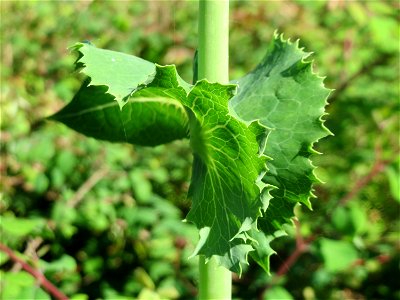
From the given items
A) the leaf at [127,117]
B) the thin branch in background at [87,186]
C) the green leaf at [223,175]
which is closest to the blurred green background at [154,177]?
the thin branch in background at [87,186]

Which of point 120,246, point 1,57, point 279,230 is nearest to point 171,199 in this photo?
point 120,246

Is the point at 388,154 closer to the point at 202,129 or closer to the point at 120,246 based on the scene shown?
the point at 120,246

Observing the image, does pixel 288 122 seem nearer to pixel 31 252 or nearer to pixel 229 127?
pixel 229 127

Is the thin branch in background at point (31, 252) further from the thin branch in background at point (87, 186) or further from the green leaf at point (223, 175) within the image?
the green leaf at point (223, 175)

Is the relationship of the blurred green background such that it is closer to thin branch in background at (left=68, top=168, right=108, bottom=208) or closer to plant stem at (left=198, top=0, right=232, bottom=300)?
thin branch in background at (left=68, top=168, right=108, bottom=208)

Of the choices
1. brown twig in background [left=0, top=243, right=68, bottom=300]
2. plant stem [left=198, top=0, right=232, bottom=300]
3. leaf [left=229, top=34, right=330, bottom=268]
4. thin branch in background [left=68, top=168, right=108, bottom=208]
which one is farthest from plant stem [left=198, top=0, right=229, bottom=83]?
thin branch in background [left=68, top=168, right=108, bottom=208]

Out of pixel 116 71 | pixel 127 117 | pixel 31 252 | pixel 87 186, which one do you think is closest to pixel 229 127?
pixel 116 71
